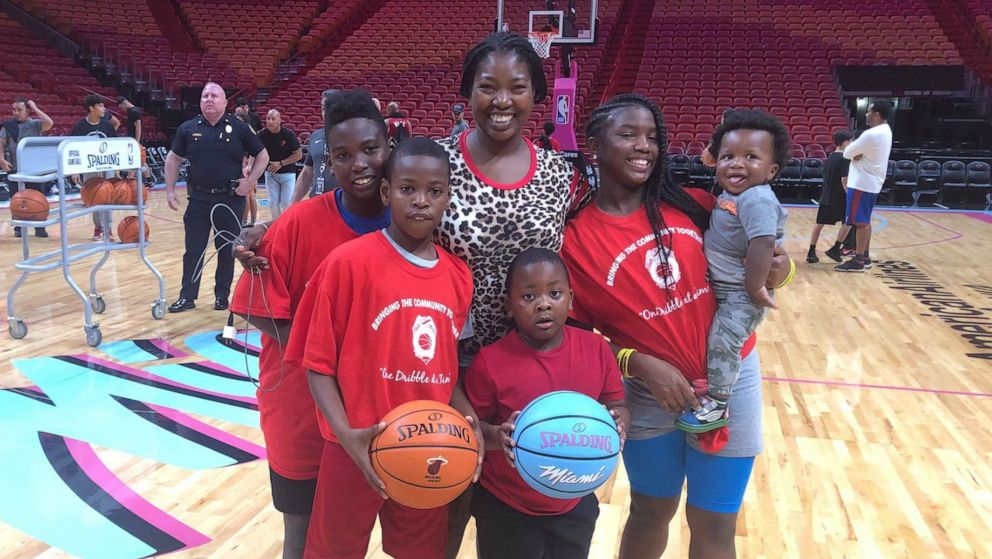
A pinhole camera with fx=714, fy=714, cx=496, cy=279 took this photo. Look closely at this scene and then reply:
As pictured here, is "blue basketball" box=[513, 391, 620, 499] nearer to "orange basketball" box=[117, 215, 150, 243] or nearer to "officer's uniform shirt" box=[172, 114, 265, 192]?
"officer's uniform shirt" box=[172, 114, 265, 192]

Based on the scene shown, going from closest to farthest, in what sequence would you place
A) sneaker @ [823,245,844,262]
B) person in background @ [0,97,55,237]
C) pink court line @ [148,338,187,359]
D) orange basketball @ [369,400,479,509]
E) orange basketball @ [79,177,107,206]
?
orange basketball @ [369,400,479,509] < pink court line @ [148,338,187,359] < orange basketball @ [79,177,107,206] < sneaker @ [823,245,844,262] < person in background @ [0,97,55,237]

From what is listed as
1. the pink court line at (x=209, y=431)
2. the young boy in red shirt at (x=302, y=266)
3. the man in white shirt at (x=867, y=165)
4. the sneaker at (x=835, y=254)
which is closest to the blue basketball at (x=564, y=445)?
the young boy in red shirt at (x=302, y=266)

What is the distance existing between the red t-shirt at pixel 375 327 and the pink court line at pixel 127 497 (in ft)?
3.84

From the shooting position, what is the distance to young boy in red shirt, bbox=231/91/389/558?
1.55 metres

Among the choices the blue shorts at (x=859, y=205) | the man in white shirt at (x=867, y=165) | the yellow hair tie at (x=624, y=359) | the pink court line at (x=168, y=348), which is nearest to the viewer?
the yellow hair tie at (x=624, y=359)

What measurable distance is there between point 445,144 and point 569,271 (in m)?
0.40

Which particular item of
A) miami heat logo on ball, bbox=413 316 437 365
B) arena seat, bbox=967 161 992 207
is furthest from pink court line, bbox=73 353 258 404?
arena seat, bbox=967 161 992 207

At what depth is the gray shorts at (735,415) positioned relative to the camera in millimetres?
1572

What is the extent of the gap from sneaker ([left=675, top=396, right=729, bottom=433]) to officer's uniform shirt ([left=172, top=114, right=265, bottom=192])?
13.5ft

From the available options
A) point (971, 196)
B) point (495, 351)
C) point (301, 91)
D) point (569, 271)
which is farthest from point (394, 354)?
point (301, 91)

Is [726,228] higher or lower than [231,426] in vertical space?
higher

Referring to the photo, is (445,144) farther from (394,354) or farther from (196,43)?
(196,43)

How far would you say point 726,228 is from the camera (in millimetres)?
1594

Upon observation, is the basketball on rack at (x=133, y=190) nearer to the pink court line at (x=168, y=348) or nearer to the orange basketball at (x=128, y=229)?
the orange basketball at (x=128, y=229)
